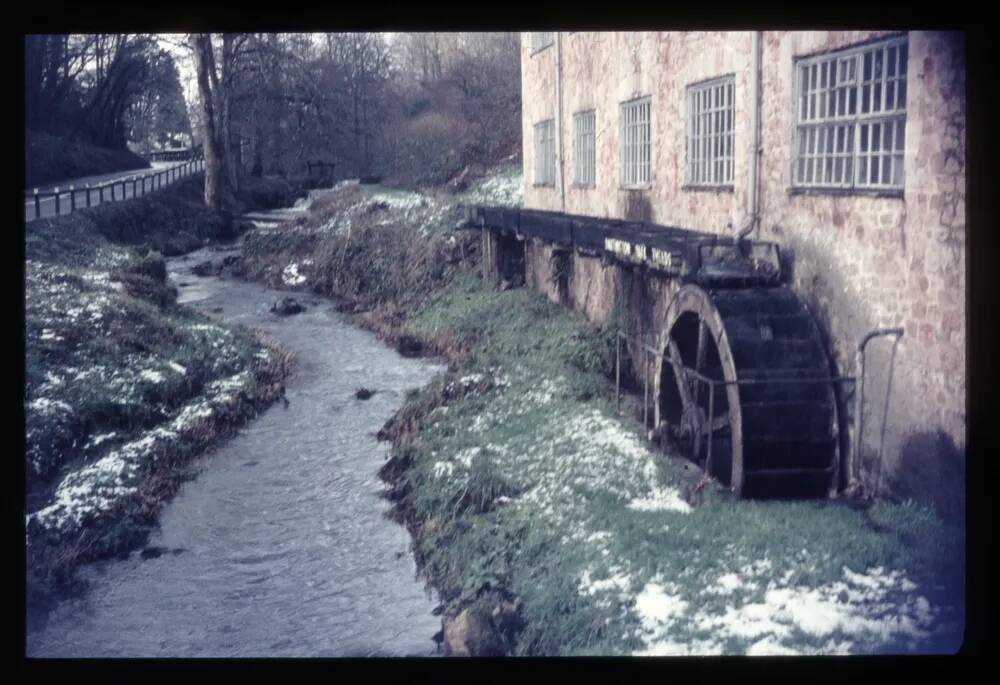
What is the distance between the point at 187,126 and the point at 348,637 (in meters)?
25.9

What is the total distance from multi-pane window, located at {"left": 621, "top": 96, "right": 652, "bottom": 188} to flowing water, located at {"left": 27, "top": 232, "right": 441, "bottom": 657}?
425 centimetres

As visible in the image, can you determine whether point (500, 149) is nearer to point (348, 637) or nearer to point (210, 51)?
point (210, 51)

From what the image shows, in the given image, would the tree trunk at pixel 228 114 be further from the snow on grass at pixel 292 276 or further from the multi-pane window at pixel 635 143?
the multi-pane window at pixel 635 143

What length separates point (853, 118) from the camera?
6527 mm

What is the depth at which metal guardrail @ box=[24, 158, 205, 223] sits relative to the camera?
17844 millimetres

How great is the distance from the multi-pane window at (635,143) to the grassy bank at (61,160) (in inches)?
755

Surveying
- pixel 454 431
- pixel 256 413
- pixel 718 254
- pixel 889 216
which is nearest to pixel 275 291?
pixel 256 413

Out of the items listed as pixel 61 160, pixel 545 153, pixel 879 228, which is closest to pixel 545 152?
pixel 545 153

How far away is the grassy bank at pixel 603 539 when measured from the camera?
5152mm

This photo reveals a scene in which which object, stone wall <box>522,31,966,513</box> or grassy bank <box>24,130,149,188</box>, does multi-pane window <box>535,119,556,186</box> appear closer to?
stone wall <box>522,31,966,513</box>

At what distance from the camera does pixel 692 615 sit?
5410 millimetres

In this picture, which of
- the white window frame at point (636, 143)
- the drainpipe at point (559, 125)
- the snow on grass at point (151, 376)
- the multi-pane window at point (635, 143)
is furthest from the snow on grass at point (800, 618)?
the drainpipe at point (559, 125)

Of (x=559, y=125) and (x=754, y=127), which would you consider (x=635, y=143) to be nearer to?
(x=559, y=125)

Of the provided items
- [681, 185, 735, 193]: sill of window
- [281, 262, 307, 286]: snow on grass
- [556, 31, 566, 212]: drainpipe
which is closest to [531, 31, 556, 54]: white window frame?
[556, 31, 566, 212]: drainpipe
